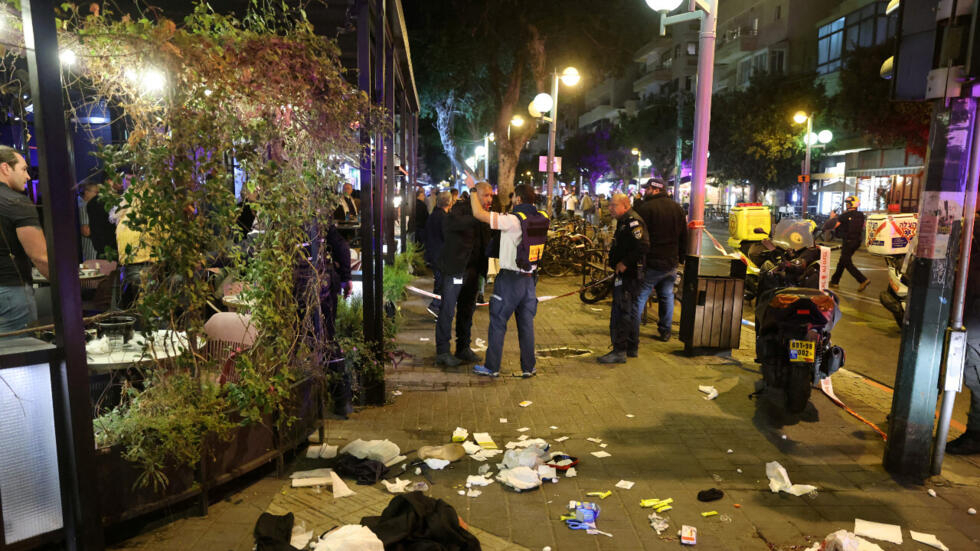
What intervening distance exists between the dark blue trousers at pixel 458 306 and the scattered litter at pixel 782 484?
3.88m

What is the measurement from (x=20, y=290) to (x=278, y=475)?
2.17m

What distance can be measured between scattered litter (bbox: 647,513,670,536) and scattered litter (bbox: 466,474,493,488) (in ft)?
3.71

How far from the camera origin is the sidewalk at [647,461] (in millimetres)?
3932

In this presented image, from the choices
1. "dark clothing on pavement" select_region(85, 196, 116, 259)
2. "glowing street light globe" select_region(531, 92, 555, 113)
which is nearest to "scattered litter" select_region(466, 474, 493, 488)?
"dark clothing on pavement" select_region(85, 196, 116, 259)

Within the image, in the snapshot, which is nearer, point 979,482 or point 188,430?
point 188,430

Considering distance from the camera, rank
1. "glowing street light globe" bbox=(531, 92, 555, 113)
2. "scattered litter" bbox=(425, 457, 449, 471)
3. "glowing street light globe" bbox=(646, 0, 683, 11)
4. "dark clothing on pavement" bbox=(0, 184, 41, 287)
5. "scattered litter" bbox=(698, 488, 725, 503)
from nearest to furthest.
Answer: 1. "dark clothing on pavement" bbox=(0, 184, 41, 287)
2. "scattered litter" bbox=(698, 488, 725, 503)
3. "scattered litter" bbox=(425, 457, 449, 471)
4. "glowing street light globe" bbox=(646, 0, 683, 11)
5. "glowing street light globe" bbox=(531, 92, 555, 113)

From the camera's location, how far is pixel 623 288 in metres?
7.96

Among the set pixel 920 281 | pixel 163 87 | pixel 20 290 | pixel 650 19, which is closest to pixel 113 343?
pixel 20 290

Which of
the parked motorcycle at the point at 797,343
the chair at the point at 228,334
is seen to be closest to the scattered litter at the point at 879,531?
the parked motorcycle at the point at 797,343

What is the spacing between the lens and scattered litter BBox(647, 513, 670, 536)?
156 inches

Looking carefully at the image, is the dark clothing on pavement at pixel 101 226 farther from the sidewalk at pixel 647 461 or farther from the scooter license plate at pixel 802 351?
the scooter license plate at pixel 802 351

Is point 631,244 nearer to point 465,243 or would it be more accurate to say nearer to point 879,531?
point 465,243

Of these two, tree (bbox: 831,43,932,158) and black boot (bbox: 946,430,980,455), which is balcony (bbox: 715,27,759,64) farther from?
black boot (bbox: 946,430,980,455)

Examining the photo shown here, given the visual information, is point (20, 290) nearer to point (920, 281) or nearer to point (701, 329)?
point (920, 281)
